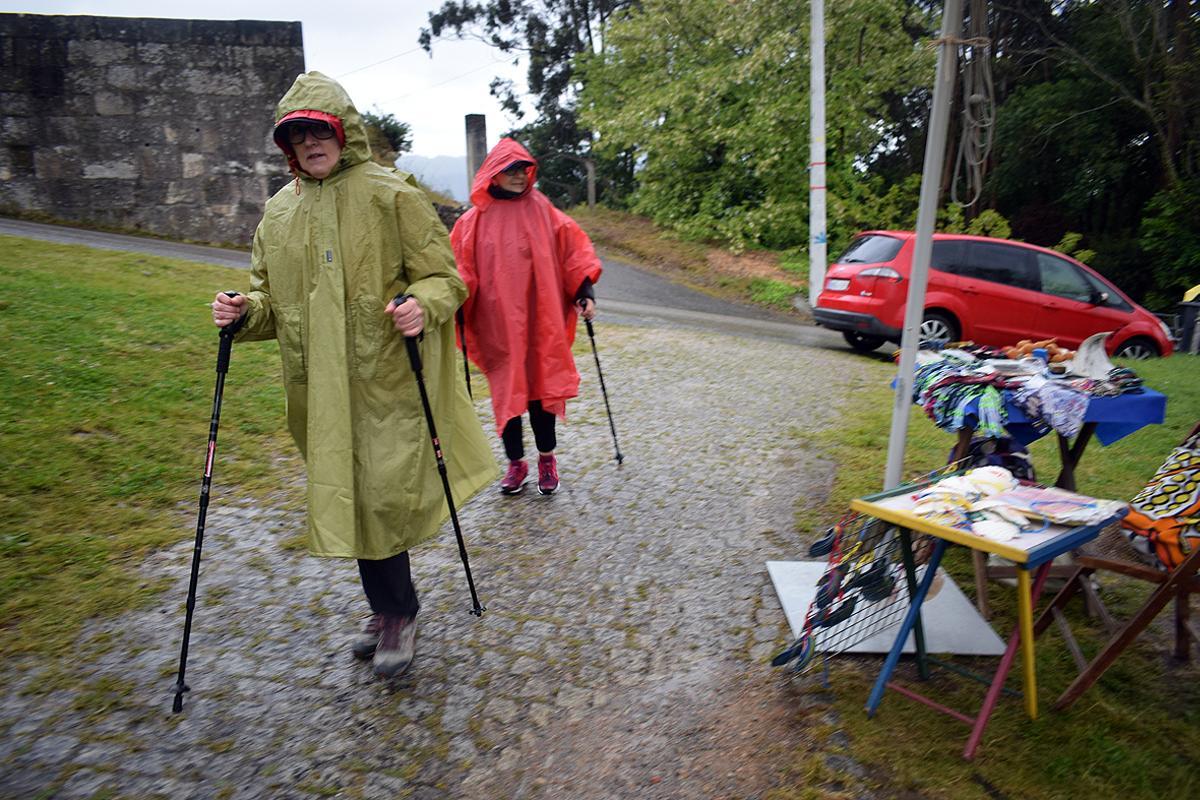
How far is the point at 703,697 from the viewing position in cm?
301

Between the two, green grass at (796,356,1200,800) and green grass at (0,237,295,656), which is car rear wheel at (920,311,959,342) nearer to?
green grass at (796,356,1200,800)

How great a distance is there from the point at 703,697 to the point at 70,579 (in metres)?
2.87

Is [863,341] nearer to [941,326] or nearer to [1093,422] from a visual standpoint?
[941,326]

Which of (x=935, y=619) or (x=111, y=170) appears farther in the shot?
(x=111, y=170)

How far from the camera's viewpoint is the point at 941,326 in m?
10.7

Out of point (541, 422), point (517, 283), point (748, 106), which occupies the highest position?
point (748, 106)

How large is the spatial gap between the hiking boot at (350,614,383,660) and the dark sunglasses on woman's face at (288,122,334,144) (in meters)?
1.85

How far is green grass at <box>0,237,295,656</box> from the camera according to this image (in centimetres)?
Answer: 359

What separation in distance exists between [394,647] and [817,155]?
13199 millimetres

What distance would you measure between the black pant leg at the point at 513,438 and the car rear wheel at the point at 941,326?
758 centimetres

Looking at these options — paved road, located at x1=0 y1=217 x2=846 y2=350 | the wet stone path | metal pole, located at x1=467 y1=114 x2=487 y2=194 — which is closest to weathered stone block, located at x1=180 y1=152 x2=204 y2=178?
paved road, located at x1=0 y1=217 x2=846 y2=350

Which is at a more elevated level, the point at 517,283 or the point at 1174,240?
the point at 517,283

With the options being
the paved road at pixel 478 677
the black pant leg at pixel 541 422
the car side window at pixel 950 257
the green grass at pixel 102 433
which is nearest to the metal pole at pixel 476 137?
the car side window at pixel 950 257

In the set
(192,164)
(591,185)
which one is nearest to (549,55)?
(591,185)
